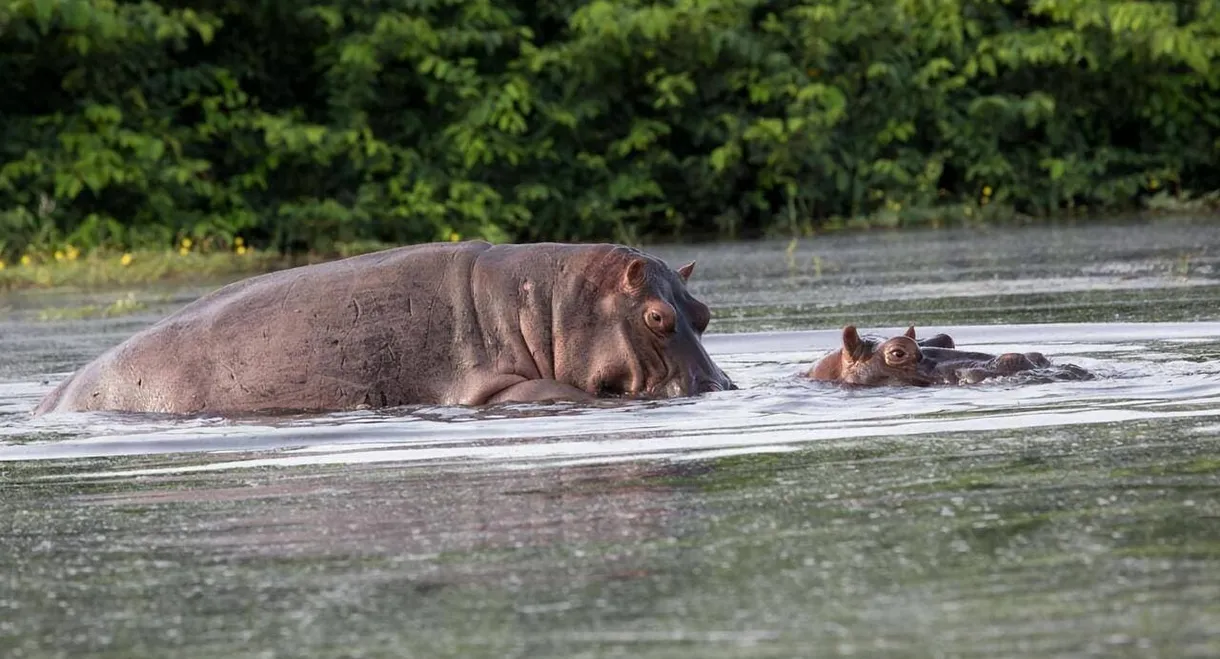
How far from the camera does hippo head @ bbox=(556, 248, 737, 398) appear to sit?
5.78m

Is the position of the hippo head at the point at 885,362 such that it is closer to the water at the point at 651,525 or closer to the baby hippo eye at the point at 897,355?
the baby hippo eye at the point at 897,355

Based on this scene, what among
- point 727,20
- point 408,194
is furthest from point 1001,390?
point 727,20

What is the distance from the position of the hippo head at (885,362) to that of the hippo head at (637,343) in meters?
0.37

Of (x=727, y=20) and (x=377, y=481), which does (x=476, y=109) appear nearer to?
(x=727, y=20)

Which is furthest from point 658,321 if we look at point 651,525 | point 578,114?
point 578,114

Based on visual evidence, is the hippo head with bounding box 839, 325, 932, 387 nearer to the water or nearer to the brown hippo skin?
the water

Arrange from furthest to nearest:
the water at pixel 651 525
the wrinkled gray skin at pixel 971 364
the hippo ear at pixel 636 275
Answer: the hippo ear at pixel 636 275 → the wrinkled gray skin at pixel 971 364 → the water at pixel 651 525

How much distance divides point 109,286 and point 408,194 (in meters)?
3.14

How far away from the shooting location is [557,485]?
3760mm

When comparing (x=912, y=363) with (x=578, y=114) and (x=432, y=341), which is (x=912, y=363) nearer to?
(x=432, y=341)

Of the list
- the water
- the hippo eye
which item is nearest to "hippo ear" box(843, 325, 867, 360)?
Result: the water

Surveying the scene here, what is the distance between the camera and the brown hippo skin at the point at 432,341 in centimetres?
580

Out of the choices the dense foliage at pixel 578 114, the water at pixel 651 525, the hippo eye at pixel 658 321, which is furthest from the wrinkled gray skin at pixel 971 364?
the dense foliage at pixel 578 114

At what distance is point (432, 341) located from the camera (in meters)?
5.88
